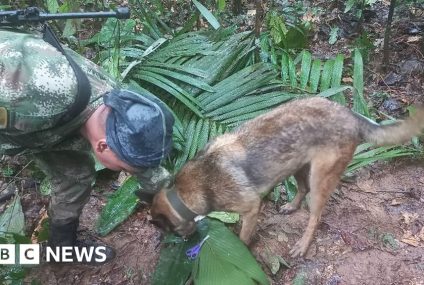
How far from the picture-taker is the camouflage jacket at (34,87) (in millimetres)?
2619

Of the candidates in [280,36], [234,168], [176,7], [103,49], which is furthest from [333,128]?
[176,7]

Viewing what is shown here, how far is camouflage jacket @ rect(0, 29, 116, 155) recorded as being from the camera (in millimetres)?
2619

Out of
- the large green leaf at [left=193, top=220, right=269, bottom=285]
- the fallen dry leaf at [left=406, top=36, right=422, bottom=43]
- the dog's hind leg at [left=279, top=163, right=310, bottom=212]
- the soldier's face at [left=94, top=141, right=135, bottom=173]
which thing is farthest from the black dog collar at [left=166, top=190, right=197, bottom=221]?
the fallen dry leaf at [left=406, top=36, right=422, bottom=43]

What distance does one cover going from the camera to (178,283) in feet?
11.7

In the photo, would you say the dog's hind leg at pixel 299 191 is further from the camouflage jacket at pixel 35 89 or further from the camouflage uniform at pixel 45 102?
the camouflage jacket at pixel 35 89

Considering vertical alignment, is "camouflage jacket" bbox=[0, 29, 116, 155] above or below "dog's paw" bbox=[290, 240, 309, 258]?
above

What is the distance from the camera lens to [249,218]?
12.3 feet

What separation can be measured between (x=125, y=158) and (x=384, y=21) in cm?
573

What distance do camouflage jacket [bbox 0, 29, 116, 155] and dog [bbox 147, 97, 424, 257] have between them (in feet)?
3.30

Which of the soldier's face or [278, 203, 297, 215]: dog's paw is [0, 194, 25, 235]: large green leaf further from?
[278, 203, 297, 215]: dog's paw

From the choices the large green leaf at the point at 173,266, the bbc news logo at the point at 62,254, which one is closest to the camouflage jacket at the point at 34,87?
the bbc news logo at the point at 62,254

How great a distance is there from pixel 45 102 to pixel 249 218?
1803 mm

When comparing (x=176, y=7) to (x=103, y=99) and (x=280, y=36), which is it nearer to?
(x=280, y=36)

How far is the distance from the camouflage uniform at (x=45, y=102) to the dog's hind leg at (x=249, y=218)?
26.3 inches
